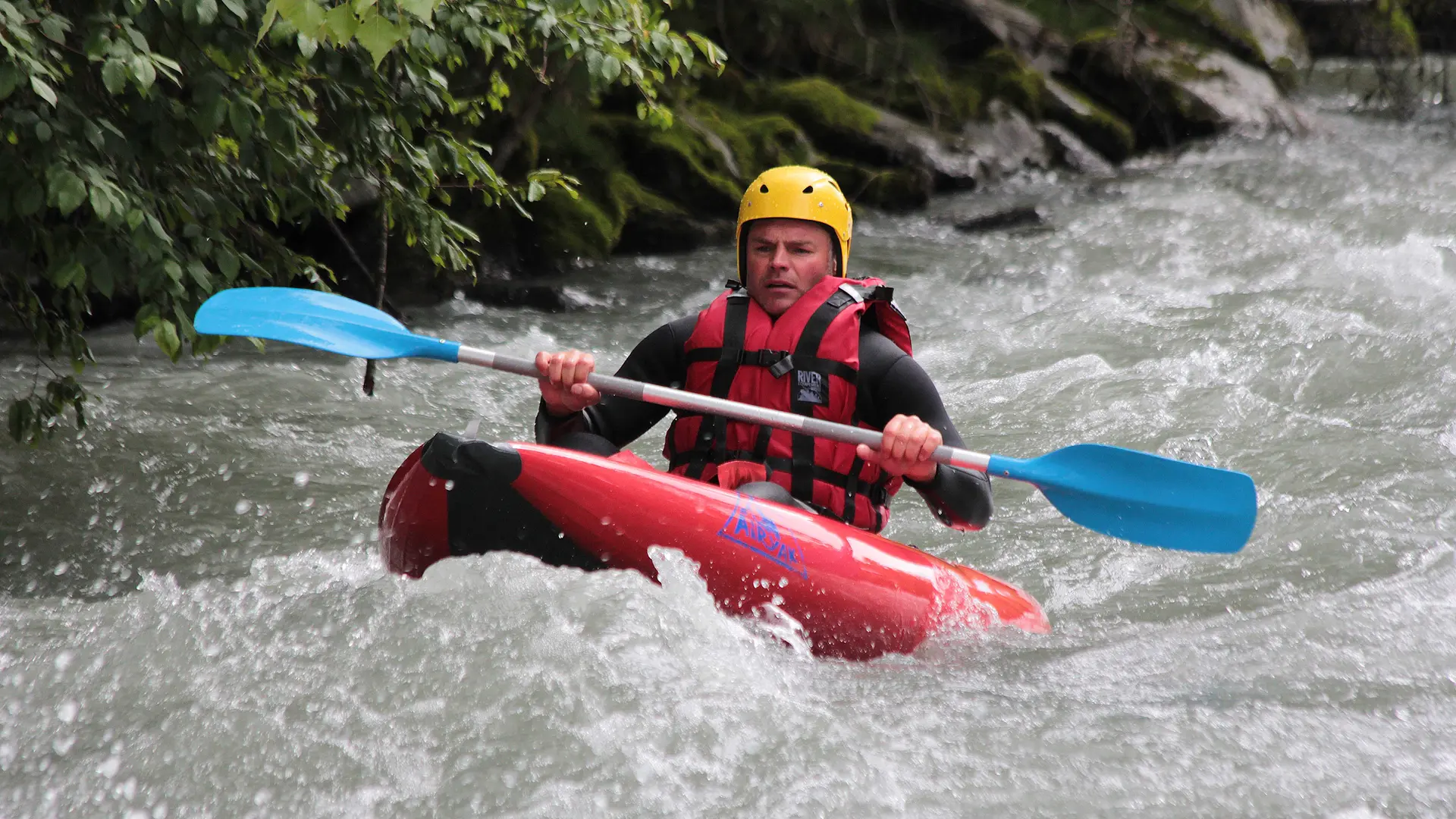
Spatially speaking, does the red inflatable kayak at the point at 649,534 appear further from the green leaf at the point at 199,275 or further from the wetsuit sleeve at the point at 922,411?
the green leaf at the point at 199,275

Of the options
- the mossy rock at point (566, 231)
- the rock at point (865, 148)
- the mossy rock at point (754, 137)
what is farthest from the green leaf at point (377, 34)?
the rock at point (865, 148)

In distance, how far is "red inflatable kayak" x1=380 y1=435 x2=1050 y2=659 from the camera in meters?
2.87

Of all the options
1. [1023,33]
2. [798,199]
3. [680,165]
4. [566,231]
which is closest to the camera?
[798,199]

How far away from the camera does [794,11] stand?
36.9 ft

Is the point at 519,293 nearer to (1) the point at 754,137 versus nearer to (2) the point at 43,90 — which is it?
(1) the point at 754,137

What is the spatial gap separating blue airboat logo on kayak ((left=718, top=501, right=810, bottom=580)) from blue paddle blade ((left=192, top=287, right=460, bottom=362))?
820mm

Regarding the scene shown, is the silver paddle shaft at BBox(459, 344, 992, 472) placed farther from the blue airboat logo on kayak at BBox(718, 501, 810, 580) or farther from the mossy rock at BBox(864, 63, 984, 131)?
the mossy rock at BBox(864, 63, 984, 131)

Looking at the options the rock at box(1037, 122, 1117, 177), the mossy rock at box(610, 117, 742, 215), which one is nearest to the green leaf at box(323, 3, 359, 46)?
the mossy rock at box(610, 117, 742, 215)

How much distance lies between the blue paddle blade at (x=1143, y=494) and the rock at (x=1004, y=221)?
22.4 feet

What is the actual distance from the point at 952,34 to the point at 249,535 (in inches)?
391

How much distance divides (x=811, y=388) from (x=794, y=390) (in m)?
0.05

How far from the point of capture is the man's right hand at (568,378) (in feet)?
10.4

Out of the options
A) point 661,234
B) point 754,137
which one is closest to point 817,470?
point 661,234

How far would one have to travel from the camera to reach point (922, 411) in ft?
11.0
